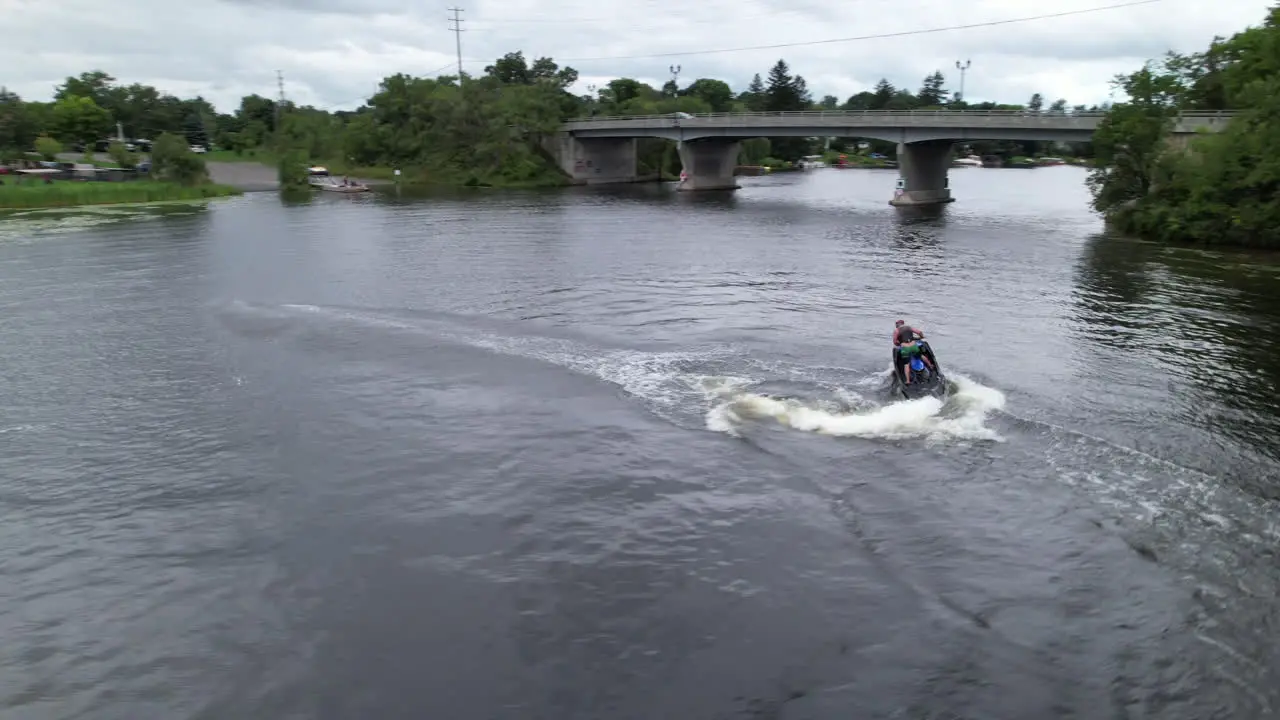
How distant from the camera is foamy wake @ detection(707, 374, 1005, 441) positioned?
20.9 metres

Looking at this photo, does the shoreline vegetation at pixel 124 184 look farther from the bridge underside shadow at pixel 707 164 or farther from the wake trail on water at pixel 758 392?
the wake trail on water at pixel 758 392

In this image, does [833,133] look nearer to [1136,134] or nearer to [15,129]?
[1136,134]

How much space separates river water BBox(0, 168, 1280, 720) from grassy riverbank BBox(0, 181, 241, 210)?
165ft

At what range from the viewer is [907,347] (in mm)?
21812

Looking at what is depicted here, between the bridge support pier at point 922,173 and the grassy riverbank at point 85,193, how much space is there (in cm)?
7191

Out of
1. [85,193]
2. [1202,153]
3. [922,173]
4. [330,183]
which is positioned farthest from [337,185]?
[1202,153]

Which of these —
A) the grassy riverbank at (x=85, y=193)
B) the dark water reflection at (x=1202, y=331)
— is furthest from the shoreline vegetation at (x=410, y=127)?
the dark water reflection at (x=1202, y=331)

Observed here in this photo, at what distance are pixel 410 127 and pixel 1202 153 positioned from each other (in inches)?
4362

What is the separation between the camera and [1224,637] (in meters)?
13.0

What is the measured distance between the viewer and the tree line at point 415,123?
127 metres

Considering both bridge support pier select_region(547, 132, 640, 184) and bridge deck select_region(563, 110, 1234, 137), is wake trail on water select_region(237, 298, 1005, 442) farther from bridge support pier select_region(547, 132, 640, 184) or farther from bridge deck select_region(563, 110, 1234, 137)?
bridge support pier select_region(547, 132, 640, 184)

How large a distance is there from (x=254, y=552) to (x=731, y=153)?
109 m

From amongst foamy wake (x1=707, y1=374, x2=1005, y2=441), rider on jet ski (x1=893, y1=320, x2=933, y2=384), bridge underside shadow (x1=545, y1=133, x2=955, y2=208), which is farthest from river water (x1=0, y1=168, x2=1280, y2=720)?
bridge underside shadow (x1=545, y1=133, x2=955, y2=208)

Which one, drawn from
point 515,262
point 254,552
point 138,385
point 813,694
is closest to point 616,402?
point 254,552
